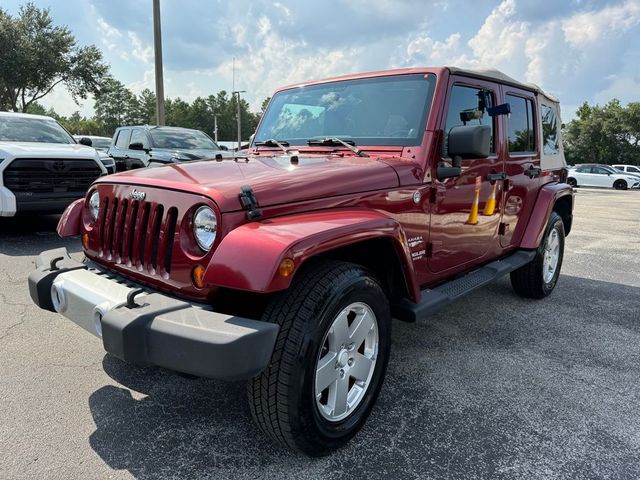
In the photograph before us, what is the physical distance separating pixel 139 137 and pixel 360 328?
9.62 meters

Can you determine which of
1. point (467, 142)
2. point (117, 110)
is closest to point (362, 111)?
point (467, 142)

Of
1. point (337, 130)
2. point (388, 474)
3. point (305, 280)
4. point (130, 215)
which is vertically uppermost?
point (337, 130)

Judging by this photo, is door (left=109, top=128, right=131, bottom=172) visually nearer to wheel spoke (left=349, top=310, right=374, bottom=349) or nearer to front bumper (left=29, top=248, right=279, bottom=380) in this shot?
front bumper (left=29, top=248, right=279, bottom=380)

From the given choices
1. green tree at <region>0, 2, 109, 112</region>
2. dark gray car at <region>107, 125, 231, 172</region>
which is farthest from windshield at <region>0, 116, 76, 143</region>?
green tree at <region>0, 2, 109, 112</region>

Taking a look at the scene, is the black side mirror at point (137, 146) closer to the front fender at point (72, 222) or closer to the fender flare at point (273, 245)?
the front fender at point (72, 222)

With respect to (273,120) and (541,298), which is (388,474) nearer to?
(273,120)

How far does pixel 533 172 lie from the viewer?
14.5 feet

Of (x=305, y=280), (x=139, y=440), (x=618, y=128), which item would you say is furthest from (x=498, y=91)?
(x=618, y=128)

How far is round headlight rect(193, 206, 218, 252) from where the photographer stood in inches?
84.3

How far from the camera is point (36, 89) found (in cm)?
2423

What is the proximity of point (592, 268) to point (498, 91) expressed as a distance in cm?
370

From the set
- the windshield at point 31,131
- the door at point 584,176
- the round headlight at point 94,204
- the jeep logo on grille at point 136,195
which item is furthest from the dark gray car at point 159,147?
the door at point 584,176

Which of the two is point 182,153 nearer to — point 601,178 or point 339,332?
point 339,332

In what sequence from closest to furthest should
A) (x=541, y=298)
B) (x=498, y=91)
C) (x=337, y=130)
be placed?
(x=337, y=130) → (x=498, y=91) → (x=541, y=298)
